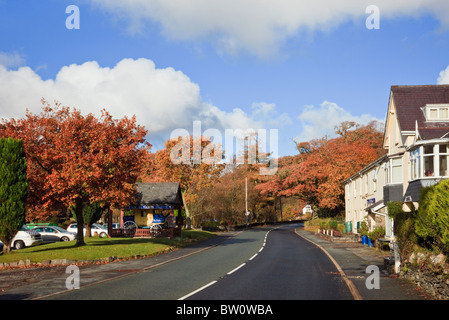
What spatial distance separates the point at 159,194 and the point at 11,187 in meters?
22.5

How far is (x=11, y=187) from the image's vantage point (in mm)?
24797

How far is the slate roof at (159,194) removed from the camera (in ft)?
148

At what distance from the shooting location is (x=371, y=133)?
67312 mm

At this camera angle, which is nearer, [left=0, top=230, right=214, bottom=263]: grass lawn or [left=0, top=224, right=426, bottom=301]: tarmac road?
[left=0, top=224, right=426, bottom=301]: tarmac road

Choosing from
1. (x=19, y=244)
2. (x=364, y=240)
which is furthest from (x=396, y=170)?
(x=19, y=244)

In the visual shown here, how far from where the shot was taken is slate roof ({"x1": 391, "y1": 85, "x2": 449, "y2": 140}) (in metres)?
30.6

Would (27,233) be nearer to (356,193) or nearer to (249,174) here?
(356,193)

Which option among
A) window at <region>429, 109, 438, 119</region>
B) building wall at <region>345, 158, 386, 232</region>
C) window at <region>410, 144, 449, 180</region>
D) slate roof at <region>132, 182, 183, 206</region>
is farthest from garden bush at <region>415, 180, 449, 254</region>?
slate roof at <region>132, 182, 183, 206</region>

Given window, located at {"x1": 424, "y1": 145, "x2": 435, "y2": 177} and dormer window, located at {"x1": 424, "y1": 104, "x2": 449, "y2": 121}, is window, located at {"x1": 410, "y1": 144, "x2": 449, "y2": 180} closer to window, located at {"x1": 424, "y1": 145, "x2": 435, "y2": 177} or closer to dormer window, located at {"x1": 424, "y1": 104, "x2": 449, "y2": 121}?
window, located at {"x1": 424, "y1": 145, "x2": 435, "y2": 177}

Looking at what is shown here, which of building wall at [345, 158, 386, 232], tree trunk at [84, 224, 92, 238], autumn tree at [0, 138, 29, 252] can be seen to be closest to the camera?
autumn tree at [0, 138, 29, 252]

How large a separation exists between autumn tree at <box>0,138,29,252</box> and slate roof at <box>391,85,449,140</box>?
79.1ft

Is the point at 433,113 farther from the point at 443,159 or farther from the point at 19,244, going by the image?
the point at 19,244

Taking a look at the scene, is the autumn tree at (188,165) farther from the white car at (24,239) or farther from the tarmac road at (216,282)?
the tarmac road at (216,282)

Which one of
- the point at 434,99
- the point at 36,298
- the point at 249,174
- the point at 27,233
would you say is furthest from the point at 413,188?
the point at 249,174
